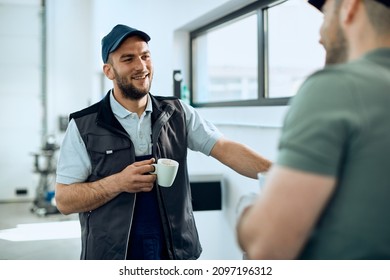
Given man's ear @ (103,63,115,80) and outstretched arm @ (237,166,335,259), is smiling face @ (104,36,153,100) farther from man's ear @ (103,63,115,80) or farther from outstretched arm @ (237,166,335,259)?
outstretched arm @ (237,166,335,259)

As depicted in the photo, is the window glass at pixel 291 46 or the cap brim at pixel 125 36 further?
the window glass at pixel 291 46

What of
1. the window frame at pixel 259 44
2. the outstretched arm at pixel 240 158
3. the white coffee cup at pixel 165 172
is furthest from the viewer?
the window frame at pixel 259 44

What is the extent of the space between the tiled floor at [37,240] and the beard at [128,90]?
0.38 m

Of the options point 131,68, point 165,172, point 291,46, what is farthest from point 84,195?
point 291,46

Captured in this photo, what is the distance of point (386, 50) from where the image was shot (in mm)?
463

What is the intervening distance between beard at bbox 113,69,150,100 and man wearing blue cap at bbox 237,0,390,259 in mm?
534

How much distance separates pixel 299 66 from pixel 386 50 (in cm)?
72

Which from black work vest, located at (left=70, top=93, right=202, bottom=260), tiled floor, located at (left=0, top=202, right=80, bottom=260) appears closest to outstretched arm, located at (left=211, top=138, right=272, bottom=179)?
black work vest, located at (left=70, top=93, right=202, bottom=260)

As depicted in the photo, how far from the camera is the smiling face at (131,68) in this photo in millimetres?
919

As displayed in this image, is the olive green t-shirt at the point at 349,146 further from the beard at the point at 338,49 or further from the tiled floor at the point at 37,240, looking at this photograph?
the tiled floor at the point at 37,240

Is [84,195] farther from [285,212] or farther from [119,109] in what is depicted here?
[285,212]

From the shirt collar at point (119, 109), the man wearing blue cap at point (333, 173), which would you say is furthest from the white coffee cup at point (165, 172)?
the man wearing blue cap at point (333, 173)
